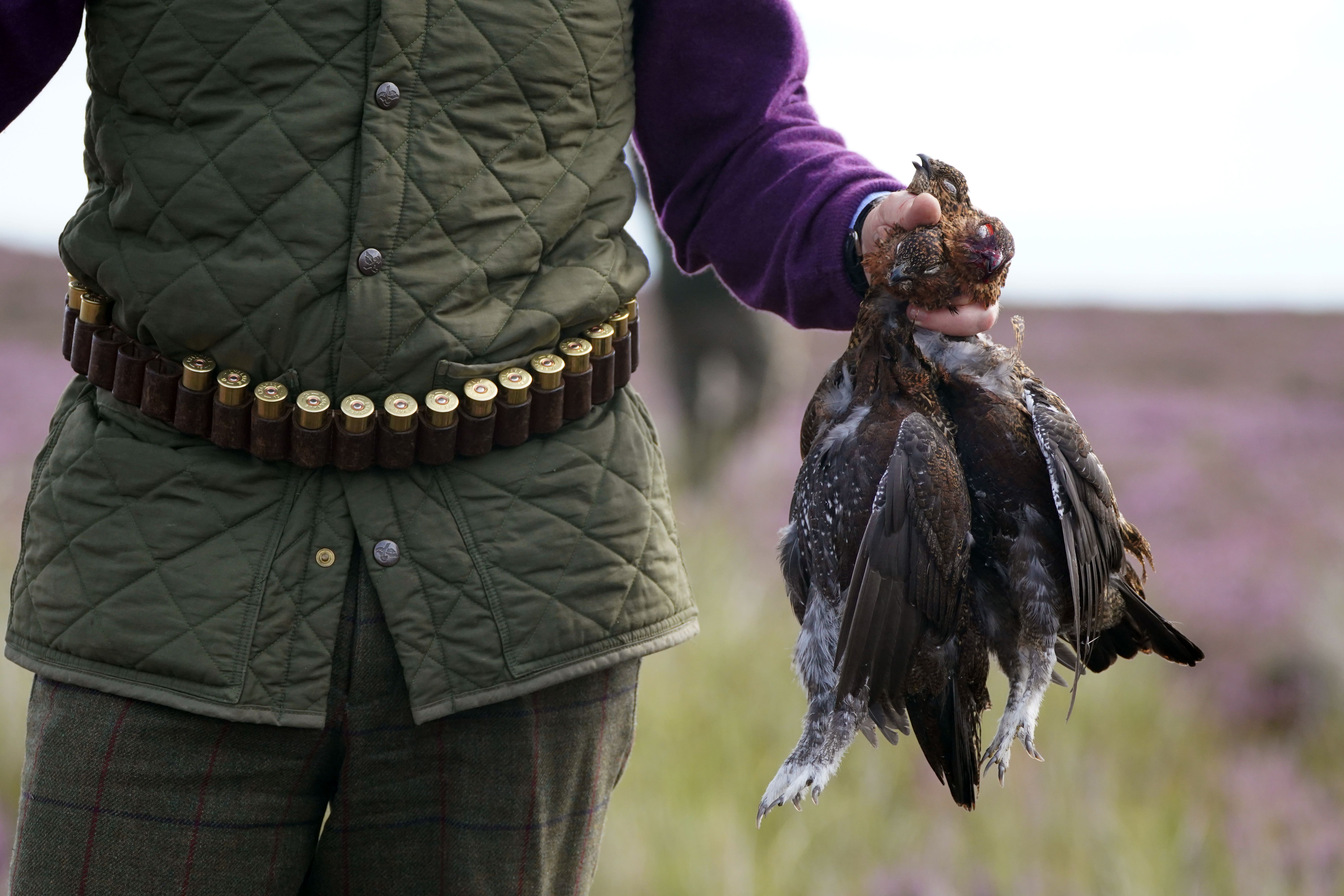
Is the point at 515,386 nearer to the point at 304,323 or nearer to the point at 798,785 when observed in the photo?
the point at 304,323

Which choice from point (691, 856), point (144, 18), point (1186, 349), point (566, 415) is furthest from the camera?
point (1186, 349)

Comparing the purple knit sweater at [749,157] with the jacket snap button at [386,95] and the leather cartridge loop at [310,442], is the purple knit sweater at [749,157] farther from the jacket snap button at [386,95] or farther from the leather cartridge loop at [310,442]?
the leather cartridge loop at [310,442]

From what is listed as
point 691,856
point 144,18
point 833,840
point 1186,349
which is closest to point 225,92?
point 144,18

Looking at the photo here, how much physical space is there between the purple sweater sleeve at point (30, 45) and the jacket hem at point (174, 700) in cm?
56

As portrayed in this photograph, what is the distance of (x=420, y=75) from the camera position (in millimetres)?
1112

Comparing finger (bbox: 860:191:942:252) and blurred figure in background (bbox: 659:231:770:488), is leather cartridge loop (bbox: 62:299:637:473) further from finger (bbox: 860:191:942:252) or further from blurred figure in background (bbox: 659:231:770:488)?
blurred figure in background (bbox: 659:231:770:488)

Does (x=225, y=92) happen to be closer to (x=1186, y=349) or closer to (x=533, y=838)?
(x=533, y=838)

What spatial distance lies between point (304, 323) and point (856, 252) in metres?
0.60

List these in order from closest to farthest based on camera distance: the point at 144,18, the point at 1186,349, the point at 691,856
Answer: the point at 144,18 < the point at 691,856 < the point at 1186,349

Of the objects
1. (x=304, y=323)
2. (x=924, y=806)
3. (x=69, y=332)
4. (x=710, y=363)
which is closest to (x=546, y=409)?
(x=304, y=323)

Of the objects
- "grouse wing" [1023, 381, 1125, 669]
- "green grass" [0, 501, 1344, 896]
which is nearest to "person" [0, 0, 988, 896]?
"grouse wing" [1023, 381, 1125, 669]

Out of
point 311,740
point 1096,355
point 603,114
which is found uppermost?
point 603,114

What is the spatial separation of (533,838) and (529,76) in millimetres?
840

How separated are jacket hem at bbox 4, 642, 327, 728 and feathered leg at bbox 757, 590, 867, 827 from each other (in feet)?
1.54
